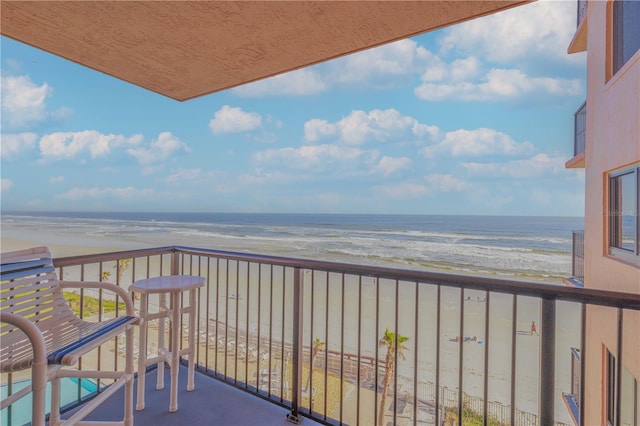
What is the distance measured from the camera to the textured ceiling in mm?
1594

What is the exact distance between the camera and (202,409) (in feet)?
6.81

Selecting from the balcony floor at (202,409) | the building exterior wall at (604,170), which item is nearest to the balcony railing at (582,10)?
the building exterior wall at (604,170)

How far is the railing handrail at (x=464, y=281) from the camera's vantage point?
1.20 meters

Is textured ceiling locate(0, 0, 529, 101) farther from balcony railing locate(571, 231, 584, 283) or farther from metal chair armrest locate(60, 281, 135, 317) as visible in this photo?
balcony railing locate(571, 231, 584, 283)

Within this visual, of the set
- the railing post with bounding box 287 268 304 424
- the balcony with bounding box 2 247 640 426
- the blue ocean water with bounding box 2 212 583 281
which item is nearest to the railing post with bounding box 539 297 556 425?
the balcony with bounding box 2 247 640 426

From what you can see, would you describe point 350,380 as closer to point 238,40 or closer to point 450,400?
point 450,400

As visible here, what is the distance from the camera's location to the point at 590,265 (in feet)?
13.9

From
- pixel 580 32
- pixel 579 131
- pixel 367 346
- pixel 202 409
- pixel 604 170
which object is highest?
pixel 580 32

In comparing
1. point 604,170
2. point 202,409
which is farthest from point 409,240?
point 202,409

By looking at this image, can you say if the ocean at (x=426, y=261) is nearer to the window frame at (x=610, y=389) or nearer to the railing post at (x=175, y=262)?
the railing post at (x=175, y=262)

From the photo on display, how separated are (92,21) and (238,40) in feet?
2.48

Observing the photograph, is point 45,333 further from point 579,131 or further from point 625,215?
point 579,131

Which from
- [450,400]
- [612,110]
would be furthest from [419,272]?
[450,400]

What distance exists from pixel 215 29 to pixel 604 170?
14.6 feet
